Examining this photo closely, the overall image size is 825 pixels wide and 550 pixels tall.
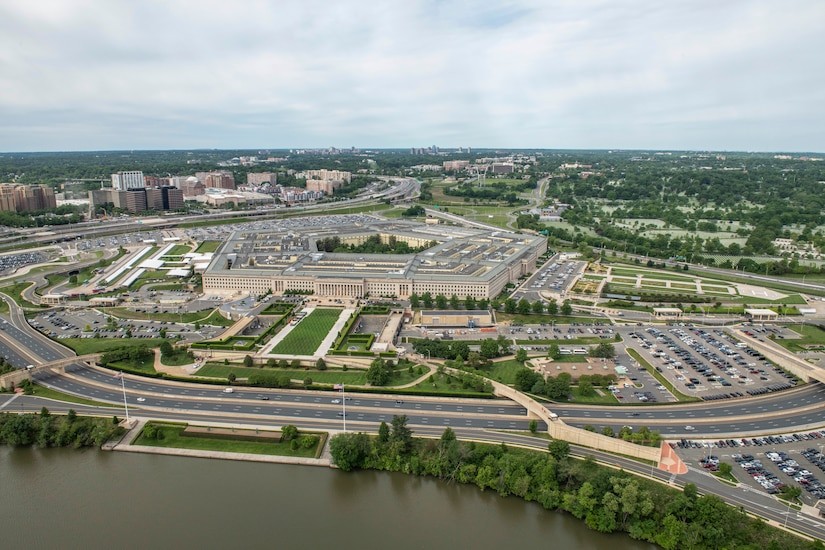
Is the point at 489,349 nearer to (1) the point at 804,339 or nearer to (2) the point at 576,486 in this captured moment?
(2) the point at 576,486

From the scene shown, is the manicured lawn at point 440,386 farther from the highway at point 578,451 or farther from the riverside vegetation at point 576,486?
the riverside vegetation at point 576,486

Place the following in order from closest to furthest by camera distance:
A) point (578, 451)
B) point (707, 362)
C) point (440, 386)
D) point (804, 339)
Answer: point (578, 451), point (440, 386), point (707, 362), point (804, 339)

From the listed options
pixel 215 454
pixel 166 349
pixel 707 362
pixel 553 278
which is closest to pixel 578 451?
pixel 707 362

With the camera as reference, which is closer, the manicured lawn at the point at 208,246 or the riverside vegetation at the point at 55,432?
the riverside vegetation at the point at 55,432

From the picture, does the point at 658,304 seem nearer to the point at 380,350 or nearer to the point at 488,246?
the point at 488,246

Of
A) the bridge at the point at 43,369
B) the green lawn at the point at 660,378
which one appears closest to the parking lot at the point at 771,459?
the green lawn at the point at 660,378

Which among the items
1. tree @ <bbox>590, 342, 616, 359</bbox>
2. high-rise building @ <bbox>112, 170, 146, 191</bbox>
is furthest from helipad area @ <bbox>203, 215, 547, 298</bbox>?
high-rise building @ <bbox>112, 170, 146, 191</bbox>
